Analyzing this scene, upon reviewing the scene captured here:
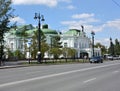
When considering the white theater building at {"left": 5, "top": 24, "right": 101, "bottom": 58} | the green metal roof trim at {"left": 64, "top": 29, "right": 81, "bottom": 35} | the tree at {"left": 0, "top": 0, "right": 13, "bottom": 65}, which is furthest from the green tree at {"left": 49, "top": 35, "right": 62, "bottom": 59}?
the tree at {"left": 0, "top": 0, "right": 13, "bottom": 65}

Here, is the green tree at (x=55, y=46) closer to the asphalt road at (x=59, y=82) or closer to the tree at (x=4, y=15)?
the tree at (x=4, y=15)

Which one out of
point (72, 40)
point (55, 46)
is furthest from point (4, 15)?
point (72, 40)

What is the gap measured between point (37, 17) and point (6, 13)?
18.7 feet

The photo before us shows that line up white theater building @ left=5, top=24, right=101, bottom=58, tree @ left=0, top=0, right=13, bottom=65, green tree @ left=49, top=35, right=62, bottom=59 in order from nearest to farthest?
tree @ left=0, top=0, right=13, bottom=65
green tree @ left=49, top=35, right=62, bottom=59
white theater building @ left=5, top=24, right=101, bottom=58

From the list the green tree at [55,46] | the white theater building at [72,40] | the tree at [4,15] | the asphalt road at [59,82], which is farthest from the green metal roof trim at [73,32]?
the asphalt road at [59,82]

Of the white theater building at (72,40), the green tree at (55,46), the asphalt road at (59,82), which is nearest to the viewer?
the asphalt road at (59,82)

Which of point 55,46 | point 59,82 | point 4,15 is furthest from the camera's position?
point 55,46

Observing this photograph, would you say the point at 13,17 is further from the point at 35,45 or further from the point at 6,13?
the point at 35,45

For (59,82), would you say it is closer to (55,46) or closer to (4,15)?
(4,15)

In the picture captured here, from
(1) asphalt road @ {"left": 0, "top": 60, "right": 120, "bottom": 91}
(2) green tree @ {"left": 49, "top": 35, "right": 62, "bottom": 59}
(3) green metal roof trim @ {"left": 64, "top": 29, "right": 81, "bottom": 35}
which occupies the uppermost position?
(3) green metal roof trim @ {"left": 64, "top": 29, "right": 81, "bottom": 35}

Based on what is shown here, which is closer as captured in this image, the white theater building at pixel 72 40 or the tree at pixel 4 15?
the tree at pixel 4 15

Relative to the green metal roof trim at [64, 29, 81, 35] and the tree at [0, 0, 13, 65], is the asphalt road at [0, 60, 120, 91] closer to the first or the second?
the tree at [0, 0, 13, 65]

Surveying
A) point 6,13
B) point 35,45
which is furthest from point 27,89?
point 35,45

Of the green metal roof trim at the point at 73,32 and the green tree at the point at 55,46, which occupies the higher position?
the green metal roof trim at the point at 73,32
